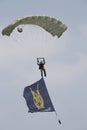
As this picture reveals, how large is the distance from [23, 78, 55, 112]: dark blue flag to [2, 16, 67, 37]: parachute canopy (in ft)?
17.2

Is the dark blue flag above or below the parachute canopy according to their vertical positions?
below

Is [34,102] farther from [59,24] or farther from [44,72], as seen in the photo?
[59,24]

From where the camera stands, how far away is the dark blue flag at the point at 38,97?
5062 centimetres

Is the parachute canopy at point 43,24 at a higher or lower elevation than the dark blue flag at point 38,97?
higher

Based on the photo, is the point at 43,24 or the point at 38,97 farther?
the point at 38,97

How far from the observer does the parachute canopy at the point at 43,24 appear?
166 feet

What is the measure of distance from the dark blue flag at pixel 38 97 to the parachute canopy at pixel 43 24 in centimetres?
524

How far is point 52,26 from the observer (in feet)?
169

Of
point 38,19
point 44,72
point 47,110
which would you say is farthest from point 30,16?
point 47,110

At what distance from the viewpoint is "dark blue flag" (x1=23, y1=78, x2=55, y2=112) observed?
166ft

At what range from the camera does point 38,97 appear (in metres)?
51.8

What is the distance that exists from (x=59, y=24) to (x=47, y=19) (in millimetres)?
1384

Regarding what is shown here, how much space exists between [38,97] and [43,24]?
7.37m

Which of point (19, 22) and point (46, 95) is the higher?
point (19, 22)
